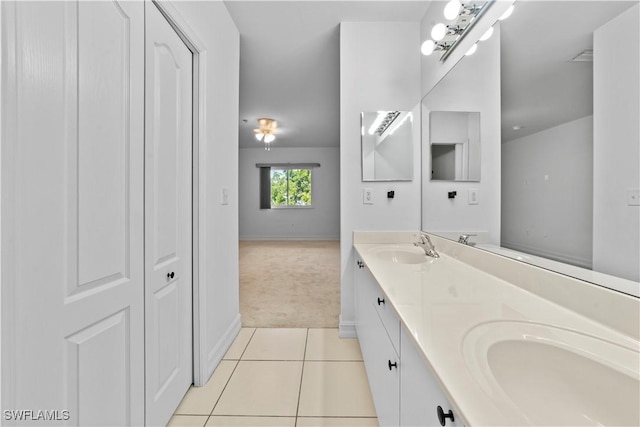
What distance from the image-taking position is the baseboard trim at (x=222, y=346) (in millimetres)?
1572

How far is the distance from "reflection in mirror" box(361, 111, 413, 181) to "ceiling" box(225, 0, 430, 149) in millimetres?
766

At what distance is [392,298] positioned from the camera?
0.84m

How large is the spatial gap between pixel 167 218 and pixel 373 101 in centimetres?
170

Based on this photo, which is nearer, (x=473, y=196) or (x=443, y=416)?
(x=443, y=416)

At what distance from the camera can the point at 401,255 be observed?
1.71 meters

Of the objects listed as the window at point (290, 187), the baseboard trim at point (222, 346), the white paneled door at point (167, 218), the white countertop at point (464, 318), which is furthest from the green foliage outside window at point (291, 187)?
the white countertop at point (464, 318)

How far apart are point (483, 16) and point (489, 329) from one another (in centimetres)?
158

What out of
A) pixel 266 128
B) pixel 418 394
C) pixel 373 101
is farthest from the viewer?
pixel 266 128

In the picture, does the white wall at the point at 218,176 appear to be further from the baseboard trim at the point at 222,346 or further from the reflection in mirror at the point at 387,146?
the reflection in mirror at the point at 387,146

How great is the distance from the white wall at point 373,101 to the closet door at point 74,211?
4.57 feet

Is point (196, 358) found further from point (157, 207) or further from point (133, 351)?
point (157, 207)

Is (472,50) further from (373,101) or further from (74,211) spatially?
(74,211)

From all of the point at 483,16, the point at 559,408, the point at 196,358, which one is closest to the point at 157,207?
the point at 196,358

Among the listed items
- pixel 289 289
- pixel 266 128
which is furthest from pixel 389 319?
pixel 266 128
